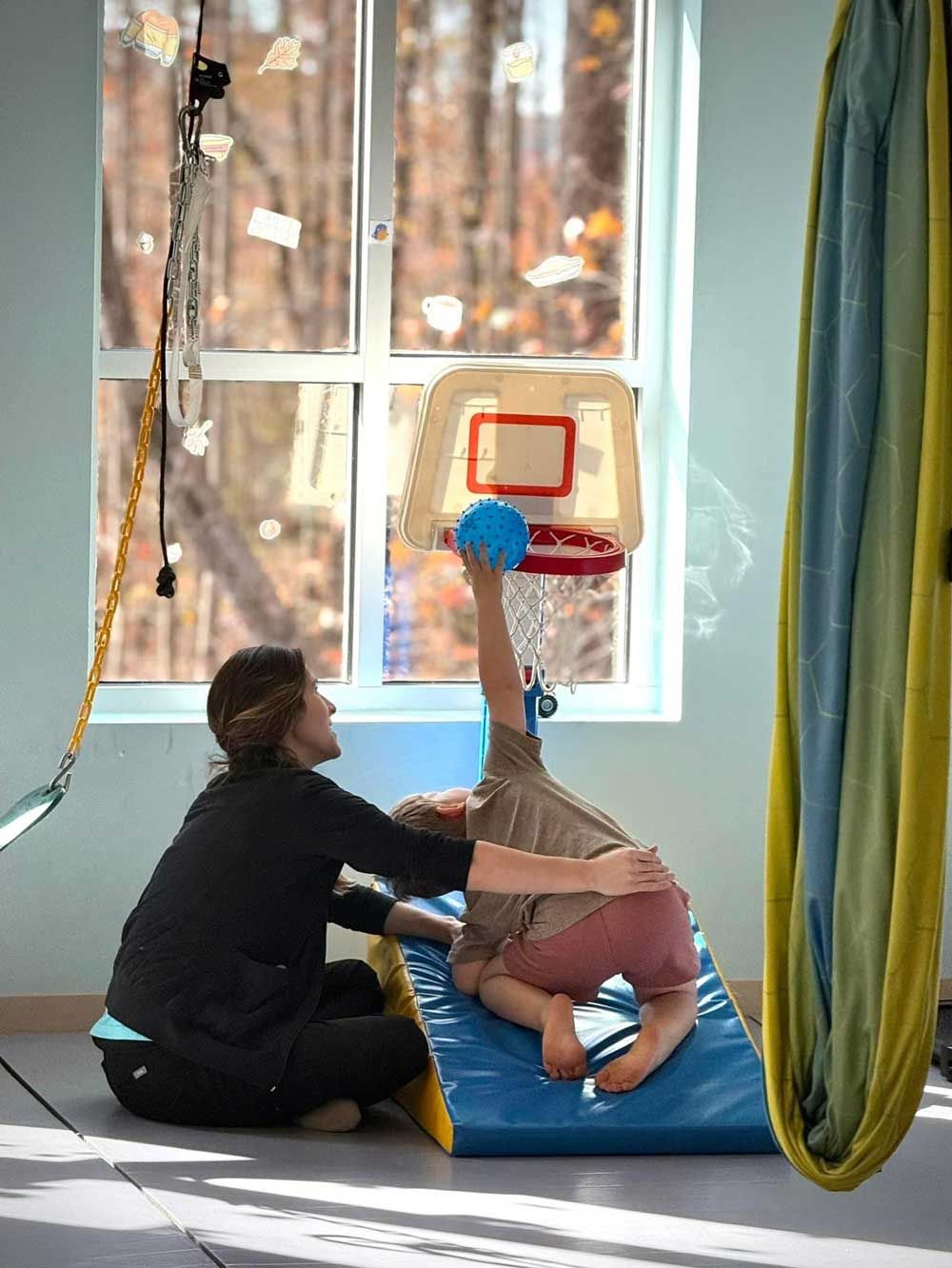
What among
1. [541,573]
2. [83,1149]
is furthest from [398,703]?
[83,1149]

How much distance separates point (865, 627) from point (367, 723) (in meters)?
1.78

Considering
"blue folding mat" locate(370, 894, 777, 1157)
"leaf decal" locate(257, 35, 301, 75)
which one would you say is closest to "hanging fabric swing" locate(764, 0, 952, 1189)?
"blue folding mat" locate(370, 894, 777, 1157)

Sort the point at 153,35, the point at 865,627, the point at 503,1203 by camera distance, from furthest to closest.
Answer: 1. the point at 153,35
2. the point at 503,1203
3. the point at 865,627

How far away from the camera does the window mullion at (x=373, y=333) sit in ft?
13.3

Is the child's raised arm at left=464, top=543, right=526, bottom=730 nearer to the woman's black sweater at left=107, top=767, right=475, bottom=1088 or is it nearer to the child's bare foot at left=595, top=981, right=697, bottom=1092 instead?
the woman's black sweater at left=107, top=767, right=475, bottom=1088

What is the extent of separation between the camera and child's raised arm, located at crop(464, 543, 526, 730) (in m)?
3.38

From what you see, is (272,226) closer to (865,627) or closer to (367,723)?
(367,723)

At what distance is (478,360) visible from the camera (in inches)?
162

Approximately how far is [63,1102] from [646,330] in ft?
7.29

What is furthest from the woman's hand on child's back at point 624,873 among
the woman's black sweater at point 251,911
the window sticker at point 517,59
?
the window sticker at point 517,59

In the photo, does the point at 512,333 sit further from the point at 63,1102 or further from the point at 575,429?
the point at 63,1102

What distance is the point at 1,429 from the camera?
376 cm

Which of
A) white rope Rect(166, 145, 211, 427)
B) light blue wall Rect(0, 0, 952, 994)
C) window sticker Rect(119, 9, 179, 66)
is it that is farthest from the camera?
window sticker Rect(119, 9, 179, 66)

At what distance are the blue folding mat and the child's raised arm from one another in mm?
534
